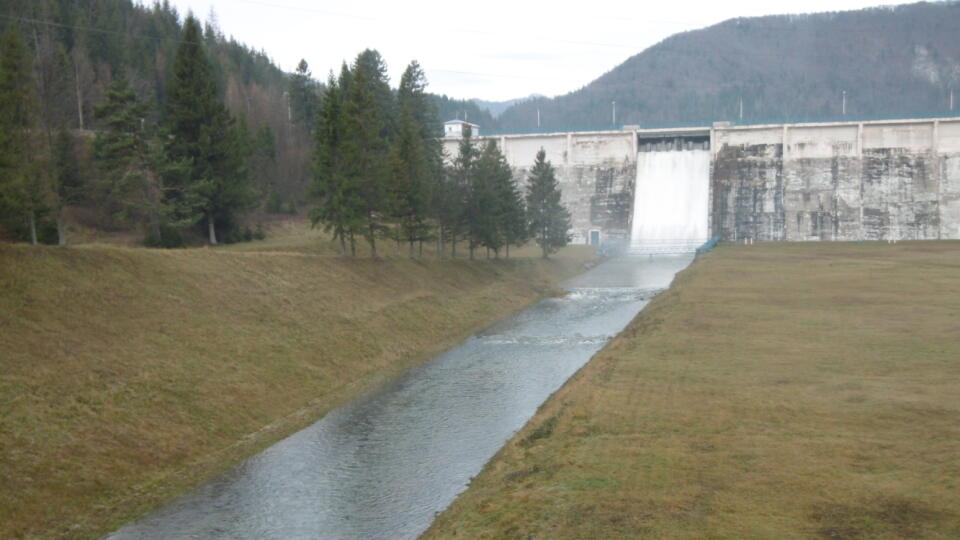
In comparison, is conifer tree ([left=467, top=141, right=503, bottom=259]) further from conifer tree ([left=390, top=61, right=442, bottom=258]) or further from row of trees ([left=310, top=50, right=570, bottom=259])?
conifer tree ([left=390, top=61, right=442, bottom=258])

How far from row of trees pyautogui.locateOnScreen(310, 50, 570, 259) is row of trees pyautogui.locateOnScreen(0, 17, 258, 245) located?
5.87m

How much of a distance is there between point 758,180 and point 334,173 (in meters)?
62.7

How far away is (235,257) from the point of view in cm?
3288

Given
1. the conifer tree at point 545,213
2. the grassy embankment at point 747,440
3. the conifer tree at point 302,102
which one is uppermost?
the conifer tree at point 302,102

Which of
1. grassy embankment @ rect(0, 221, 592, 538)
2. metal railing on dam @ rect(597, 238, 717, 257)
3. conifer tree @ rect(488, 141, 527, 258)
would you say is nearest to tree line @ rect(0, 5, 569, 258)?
grassy embankment @ rect(0, 221, 592, 538)

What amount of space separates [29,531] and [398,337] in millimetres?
20310

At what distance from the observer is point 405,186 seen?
48688 mm

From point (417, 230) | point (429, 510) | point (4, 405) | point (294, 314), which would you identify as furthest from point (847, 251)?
point (4, 405)

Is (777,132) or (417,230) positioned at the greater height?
(777,132)

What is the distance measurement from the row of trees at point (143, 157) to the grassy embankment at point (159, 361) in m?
8.53

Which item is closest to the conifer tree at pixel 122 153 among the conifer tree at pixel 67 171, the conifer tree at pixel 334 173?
the conifer tree at pixel 67 171

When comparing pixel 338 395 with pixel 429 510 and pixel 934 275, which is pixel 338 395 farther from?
pixel 934 275

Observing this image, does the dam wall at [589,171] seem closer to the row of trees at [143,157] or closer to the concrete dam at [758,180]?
the concrete dam at [758,180]

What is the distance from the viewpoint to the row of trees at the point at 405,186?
138 ft
